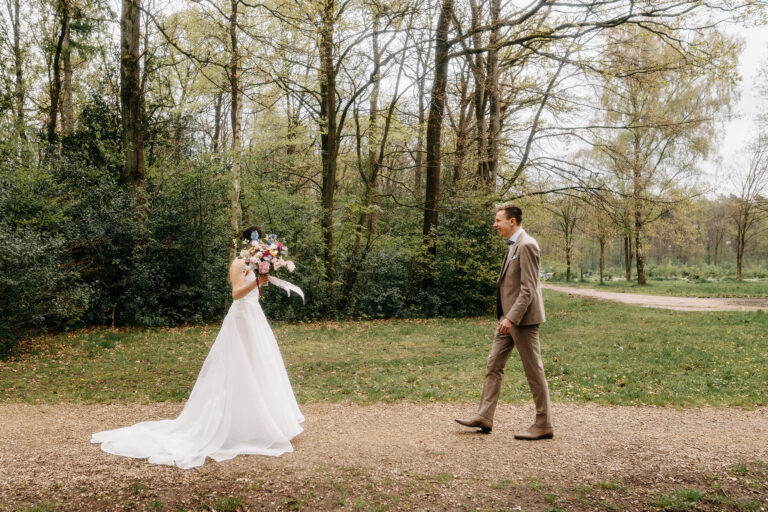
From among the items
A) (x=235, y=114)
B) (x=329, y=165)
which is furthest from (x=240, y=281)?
(x=235, y=114)

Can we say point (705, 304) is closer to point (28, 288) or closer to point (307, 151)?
point (307, 151)

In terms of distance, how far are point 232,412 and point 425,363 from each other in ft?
17.1

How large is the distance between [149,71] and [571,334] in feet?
56.7

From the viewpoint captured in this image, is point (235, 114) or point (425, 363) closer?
point (425, 363)

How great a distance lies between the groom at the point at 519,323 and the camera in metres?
5.04

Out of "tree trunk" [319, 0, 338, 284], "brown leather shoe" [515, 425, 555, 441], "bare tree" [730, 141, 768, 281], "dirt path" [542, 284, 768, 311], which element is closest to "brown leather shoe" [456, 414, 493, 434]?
"brown leather shoe" [515, 425, 555, 441]

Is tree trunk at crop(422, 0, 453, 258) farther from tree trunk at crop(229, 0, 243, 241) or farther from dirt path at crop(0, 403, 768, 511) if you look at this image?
dirt path at crop(0, 403, 768, 511)

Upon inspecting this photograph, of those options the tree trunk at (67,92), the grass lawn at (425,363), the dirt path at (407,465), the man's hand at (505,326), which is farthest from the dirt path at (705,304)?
the tree trunk at (67,92)

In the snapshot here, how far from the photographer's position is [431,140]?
1812 cm

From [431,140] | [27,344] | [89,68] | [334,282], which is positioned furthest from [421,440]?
[89,68]

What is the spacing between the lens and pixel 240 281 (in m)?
5.20

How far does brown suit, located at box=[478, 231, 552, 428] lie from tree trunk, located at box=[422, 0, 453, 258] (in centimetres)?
1230

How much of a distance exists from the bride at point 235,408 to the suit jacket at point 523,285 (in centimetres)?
261

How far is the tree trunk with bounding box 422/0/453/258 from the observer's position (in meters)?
16.9
